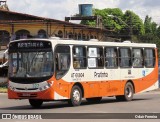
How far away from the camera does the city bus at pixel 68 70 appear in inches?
887

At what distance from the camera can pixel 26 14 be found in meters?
52.2

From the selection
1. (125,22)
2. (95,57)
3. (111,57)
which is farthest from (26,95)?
(125,22)

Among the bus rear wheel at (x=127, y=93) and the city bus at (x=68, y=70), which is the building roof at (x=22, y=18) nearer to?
the bus rear wheel at (x=127, y=93)

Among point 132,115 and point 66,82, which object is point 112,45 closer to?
point 66,82

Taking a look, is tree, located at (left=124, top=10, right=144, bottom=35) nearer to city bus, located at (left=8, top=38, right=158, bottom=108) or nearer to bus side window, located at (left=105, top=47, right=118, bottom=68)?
city bus, located at (left=8, top=38, right=158, bottom=108)

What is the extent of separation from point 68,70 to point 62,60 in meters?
0.54

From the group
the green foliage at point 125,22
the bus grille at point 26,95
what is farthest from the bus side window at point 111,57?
the green foliage at point 125,22

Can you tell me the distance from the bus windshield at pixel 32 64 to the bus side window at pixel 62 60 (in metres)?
0.30

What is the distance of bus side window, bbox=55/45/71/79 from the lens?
896 inches

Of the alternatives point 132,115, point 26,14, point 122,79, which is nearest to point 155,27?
point 26,14

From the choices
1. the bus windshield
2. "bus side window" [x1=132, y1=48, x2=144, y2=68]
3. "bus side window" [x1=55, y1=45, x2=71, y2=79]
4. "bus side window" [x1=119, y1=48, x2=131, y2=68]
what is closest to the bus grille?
the bus windshield

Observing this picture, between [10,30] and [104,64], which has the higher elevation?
[10,30]

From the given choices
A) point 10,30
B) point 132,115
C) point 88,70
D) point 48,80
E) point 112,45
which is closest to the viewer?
point 132,115

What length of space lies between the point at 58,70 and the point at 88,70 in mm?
2359
